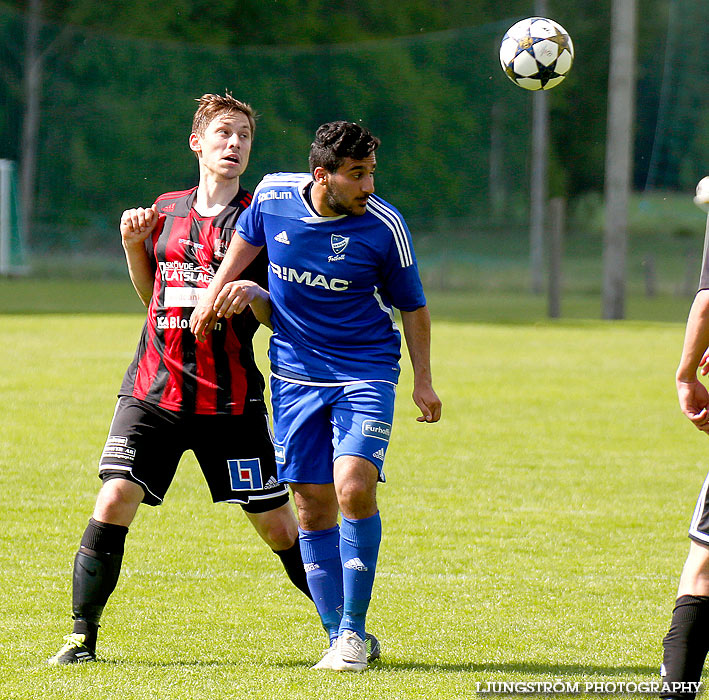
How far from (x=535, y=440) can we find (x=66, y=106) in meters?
30.1

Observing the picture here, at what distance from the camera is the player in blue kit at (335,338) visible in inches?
171

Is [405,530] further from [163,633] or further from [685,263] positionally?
[685,263]

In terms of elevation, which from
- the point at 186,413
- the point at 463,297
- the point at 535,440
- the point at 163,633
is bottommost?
the point at 463,297

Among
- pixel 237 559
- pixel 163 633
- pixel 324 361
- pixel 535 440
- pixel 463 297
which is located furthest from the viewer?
pixel 463 297

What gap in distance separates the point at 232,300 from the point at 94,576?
1.09 m

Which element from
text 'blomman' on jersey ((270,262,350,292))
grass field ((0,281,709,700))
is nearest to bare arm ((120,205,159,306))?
text 'blomman' on jersey ((270,262,350,292))

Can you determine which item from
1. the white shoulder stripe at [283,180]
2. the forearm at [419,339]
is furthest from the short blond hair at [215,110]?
the forearm at [419,339]

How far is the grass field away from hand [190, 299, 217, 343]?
3.88 feet

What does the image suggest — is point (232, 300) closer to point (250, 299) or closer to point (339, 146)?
point (250, 299)

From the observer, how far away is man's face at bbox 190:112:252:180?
4684mm

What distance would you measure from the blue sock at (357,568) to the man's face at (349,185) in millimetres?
1117

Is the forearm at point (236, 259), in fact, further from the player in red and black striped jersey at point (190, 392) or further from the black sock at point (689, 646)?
the black sock at point (689, 646)

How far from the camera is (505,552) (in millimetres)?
6281

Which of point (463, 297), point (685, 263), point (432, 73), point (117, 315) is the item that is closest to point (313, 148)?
point (117, 315)
